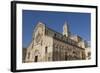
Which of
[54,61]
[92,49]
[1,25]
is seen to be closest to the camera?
[1,25]

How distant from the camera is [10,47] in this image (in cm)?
157

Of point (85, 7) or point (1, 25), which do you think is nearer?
point (1, 25)

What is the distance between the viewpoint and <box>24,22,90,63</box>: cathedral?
1.64 meters

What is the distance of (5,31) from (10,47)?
0.11 meters

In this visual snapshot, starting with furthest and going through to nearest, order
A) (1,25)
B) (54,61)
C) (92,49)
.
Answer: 1. (92,49)
2. (54,61)
3. (1,25)

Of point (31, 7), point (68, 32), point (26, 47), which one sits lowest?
point (26, 47)

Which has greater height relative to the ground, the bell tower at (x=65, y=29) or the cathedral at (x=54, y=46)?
the bell tower at (x=65, y=29)

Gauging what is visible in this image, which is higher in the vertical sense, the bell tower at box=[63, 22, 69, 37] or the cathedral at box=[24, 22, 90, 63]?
the bell tower at box=[63, 22, 69, 37]

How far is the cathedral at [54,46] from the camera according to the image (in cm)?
164

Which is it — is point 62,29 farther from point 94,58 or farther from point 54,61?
point 94,58

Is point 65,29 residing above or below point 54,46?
above

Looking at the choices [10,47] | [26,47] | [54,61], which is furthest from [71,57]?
[10,47]

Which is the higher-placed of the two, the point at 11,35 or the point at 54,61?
the point at 11,35

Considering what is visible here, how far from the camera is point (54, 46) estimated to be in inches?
66.7
